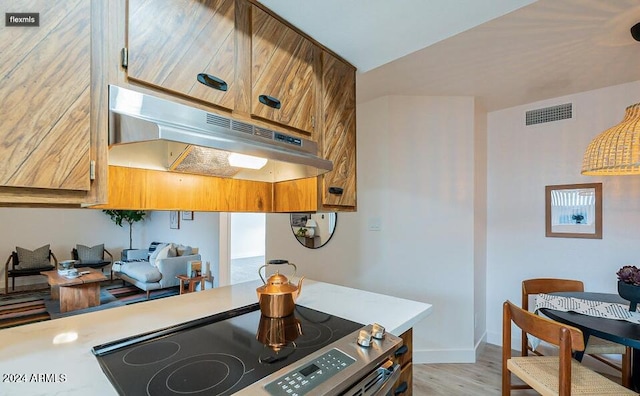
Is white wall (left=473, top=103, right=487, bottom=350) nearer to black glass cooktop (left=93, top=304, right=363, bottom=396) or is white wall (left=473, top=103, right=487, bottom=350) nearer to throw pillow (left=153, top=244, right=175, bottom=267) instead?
black glass cooktop (left=93, top=304, right=363, bottom=396)

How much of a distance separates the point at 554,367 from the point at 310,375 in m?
1.76

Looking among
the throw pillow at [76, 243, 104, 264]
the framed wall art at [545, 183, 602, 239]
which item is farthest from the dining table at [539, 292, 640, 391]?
the throw pillow at [76, 243, 104, 264]

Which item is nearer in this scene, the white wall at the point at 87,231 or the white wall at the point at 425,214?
the white wall at the point at 425,214

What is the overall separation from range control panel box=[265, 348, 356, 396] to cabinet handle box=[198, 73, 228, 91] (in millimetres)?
964

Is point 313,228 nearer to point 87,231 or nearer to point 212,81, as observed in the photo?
point 212,81

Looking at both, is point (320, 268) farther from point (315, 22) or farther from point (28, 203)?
point (28, 203)

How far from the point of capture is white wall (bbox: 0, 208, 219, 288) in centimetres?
562

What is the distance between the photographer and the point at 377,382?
0.95m

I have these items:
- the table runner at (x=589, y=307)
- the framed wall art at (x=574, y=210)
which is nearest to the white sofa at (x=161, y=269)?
the table runner at (x=589, y=307)

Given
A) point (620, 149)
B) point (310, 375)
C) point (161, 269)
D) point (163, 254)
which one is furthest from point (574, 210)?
point (163, 254)

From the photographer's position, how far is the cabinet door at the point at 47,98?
2.21 ft

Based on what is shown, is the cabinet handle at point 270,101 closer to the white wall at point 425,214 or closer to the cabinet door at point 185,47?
the cabinet door at point 185,47

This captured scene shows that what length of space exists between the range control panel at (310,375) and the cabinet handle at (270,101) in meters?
0.96
